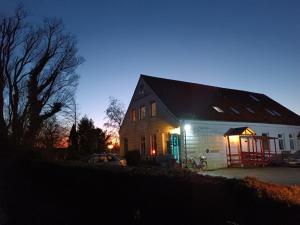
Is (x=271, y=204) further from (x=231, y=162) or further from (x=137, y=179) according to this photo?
(x=231, y=162)

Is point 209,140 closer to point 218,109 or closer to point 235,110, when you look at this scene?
point 218,109

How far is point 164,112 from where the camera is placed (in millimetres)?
22469

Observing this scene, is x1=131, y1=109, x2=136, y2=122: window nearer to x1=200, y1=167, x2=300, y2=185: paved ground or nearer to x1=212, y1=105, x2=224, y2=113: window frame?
x1=212, y1=105, x2=224, y2=113: window frame

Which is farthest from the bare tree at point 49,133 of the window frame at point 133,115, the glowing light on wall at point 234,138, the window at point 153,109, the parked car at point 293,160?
the parked car at point 293,160

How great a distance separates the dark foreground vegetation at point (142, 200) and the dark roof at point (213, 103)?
38.7 feet

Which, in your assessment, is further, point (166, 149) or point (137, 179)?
point (166, 149)

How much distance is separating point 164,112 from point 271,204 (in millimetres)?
18396

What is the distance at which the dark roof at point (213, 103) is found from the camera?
22656 millimetres

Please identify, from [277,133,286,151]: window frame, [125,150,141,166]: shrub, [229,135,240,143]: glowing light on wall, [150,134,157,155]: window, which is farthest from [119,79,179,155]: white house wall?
[277,133,286,151]: window frame

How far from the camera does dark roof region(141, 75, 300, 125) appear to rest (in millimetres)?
22656

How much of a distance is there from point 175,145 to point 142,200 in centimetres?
1458

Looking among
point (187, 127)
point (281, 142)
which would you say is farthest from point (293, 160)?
point (187, 127)

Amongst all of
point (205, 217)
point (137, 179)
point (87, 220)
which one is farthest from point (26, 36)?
point (205, 217)

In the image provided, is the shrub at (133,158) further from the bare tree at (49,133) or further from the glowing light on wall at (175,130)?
the bare tree at (49,133)
